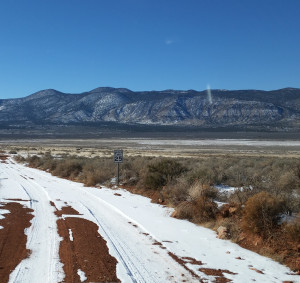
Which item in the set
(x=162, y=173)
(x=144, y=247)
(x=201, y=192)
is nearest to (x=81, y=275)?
(x=144, y=247)

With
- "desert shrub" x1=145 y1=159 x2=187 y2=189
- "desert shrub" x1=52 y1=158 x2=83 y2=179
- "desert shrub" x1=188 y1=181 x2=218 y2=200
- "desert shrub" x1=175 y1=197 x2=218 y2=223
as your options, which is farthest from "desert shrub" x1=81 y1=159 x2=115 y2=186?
"desert shrub" x1=175 y1=197 x2=218 y2=223

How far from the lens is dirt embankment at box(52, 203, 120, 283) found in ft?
22.4

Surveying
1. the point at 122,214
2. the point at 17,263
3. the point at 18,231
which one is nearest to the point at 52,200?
the point at 122,214

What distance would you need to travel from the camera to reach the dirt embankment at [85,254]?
269 inches

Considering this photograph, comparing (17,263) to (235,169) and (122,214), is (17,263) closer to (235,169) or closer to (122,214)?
(122,214)

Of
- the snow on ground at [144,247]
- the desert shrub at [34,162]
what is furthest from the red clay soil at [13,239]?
the desert shrub at [34,162]

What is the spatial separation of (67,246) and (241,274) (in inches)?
156

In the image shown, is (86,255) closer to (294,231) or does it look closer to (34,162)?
(294,231)

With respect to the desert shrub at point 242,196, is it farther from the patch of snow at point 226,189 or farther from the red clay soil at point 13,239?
the red clay soil at point 13,239

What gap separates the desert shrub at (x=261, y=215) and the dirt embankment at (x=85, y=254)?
3647 millimetres

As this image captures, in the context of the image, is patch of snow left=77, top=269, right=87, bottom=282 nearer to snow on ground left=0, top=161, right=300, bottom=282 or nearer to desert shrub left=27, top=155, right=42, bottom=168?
snow on ground left=0, top=161, right=300, bottom=282

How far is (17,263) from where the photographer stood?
738cm

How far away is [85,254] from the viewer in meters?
8.02

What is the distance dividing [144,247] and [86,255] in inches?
58.9
